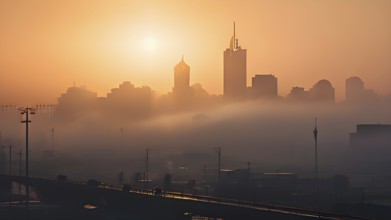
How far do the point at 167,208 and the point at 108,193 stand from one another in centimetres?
3456

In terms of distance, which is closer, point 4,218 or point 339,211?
point 4,218

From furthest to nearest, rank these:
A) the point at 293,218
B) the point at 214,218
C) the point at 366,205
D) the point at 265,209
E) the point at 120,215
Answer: the point at 366,205, the point at 120,215, the point at 214,218, the point at 265,209, the point at 293,218

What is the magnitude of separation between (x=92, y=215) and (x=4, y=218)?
19.3 meters

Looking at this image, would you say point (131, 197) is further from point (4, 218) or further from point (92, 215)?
point (4, 218)

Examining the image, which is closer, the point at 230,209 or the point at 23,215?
the point at 230,209

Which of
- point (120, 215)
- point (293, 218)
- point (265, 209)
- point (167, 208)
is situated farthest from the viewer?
point (120, 215)

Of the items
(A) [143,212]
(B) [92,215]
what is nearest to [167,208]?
(A) [143,212]

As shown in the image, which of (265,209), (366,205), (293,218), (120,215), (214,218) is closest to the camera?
(293,218)

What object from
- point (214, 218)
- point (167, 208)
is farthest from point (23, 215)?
point (214, 218)

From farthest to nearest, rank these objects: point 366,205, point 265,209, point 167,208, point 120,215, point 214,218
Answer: point 366,205, point 120,215, point 167,208, point 214,218, point 265,209

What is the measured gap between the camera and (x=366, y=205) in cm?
18688

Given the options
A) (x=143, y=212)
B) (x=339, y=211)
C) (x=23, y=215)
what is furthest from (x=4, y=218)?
(x=339, y=211)

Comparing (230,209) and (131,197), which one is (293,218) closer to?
(230,209)

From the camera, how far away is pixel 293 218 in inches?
4970
